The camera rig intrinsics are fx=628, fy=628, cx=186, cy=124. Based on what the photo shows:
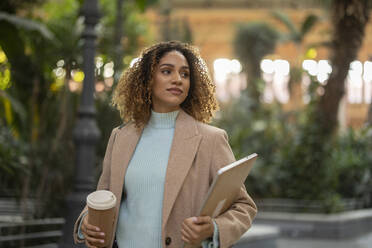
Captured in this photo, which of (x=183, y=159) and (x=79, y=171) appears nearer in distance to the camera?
(x=183, y=159)

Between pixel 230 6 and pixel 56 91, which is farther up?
pixel 230 6

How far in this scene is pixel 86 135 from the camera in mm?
6883

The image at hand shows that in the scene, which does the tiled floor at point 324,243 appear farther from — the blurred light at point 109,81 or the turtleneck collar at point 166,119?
the turtleneck collar at point 166,119

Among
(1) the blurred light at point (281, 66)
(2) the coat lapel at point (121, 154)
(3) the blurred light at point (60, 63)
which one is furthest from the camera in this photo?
(1) the blurred light at point (281, 66)

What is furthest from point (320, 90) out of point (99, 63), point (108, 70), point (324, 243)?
point (99, 63)

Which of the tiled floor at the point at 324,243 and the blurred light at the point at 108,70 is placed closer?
the blurred light at the point at 108,70

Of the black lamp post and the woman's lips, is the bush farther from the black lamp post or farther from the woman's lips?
the woman's lips

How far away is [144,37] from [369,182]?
44.8ft

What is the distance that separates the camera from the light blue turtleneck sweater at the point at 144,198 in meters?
2.38

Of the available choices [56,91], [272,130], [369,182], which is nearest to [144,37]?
[272,130]

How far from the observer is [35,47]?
28.3 ft

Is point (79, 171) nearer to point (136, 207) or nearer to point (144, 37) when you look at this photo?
point (136, 207)

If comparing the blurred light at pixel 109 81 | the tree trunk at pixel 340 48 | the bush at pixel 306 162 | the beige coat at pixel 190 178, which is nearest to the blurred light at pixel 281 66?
the bush at pixel 306 162

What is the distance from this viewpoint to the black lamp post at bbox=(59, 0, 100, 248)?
6789mm
